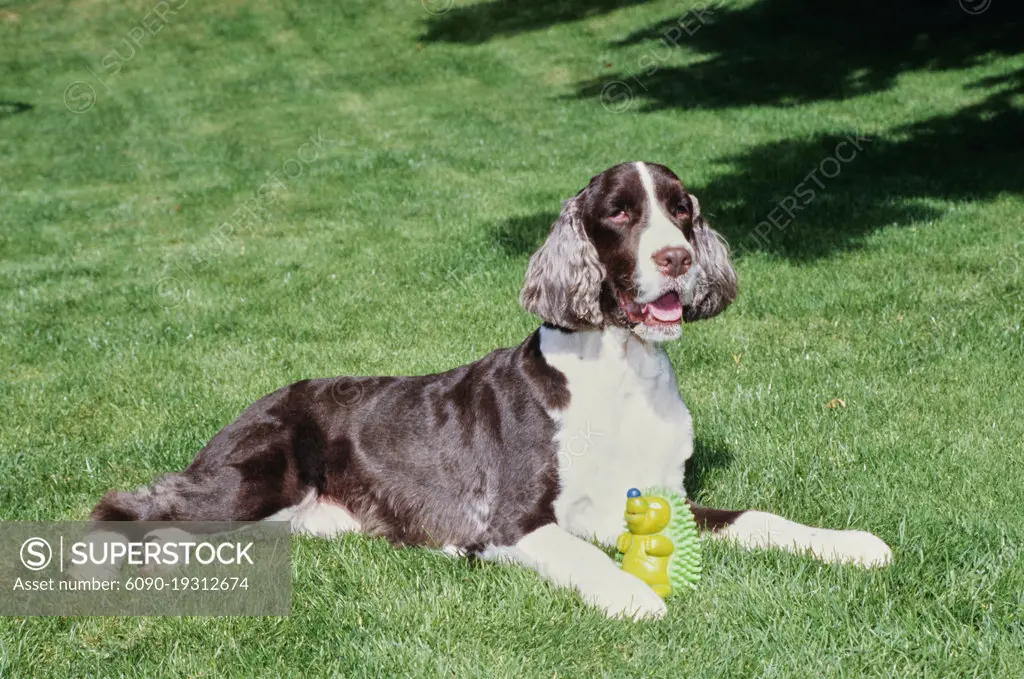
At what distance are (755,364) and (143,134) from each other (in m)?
14.7

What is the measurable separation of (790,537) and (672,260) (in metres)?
1.22

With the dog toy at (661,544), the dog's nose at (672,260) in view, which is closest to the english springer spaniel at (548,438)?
the dog's nose at (672,260)

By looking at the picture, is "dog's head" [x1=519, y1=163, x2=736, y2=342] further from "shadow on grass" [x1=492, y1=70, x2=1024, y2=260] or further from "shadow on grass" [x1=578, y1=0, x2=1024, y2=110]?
"shadow on grass" [x1=578, y1=0, x2=1024, y2=110]

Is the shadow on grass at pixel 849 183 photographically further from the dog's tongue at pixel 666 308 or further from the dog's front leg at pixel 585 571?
the dog's front leg at pixel 585 571

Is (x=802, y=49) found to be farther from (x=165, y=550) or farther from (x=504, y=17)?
(x=165, y=550)

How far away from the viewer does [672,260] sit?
3.76 meters

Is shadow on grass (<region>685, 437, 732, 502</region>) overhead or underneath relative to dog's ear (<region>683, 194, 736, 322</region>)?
underneath

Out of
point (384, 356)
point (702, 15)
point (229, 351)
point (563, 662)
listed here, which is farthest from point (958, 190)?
point (702, 15)

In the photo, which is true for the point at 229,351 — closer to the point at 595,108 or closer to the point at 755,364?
the point at 755,364

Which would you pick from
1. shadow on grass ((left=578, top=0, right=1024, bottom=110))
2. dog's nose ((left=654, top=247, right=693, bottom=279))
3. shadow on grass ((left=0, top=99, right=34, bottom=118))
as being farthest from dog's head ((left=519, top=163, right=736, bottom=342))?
shadow on grass ((left=0, top=99, right=34, bottom=118))

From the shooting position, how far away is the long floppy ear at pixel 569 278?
4.04m

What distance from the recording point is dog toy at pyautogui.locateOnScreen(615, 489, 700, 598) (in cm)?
370

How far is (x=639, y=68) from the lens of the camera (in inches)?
743

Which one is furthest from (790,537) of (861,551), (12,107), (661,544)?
(12,107)
